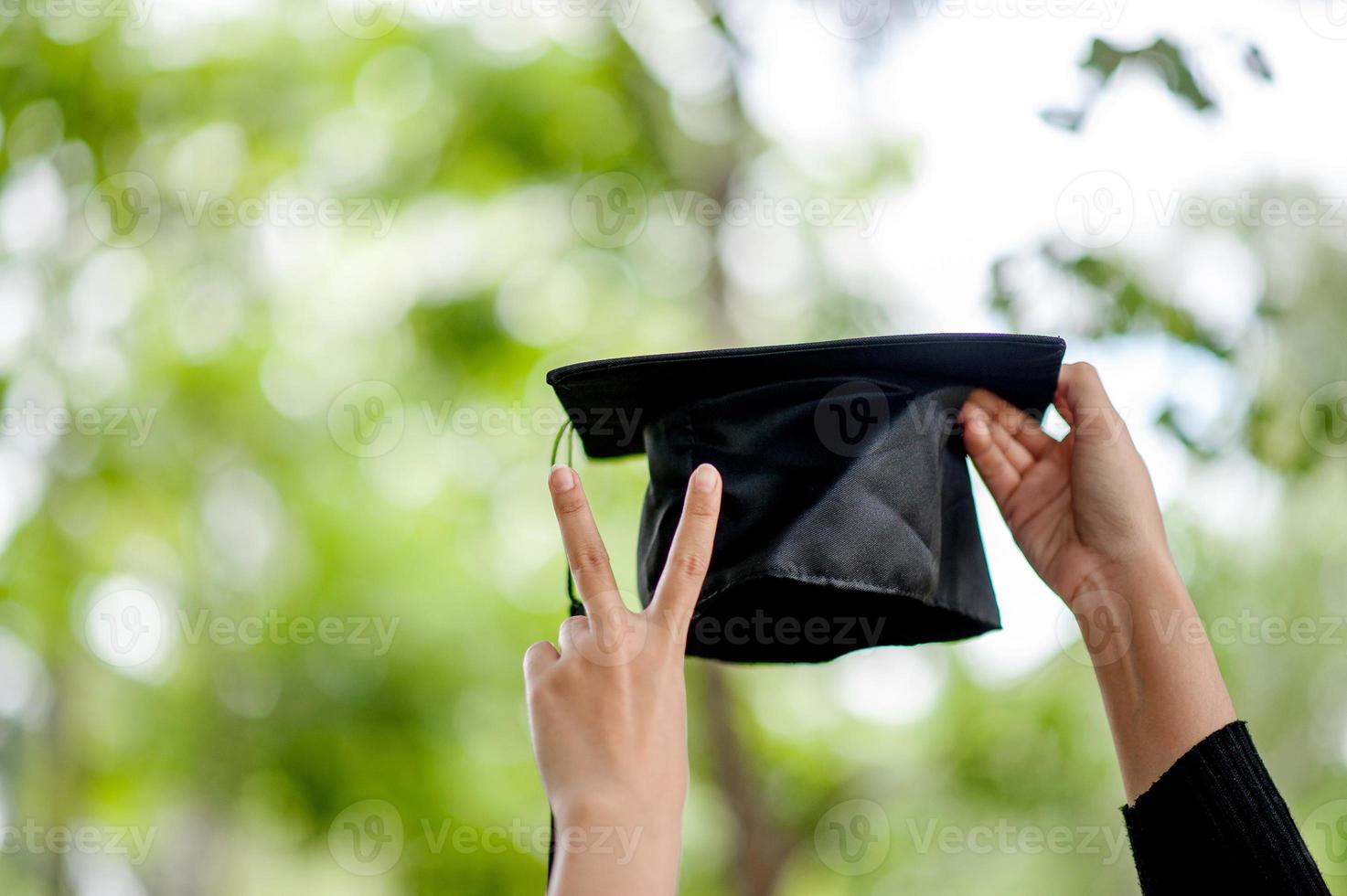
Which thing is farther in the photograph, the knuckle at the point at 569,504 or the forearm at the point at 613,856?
the knuckle at the point at 569,504

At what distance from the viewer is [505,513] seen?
17.5ft

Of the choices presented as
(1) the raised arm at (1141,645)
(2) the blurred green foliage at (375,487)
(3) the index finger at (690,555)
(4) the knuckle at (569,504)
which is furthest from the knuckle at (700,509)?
(2) the blurred green foliage at (375,487)

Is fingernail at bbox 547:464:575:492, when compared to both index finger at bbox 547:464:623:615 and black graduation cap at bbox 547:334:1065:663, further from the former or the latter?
black graduation cap at bbox 547:334:1065:663

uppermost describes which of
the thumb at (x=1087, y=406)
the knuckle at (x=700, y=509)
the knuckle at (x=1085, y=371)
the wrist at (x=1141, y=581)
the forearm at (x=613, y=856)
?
the knuckle at (x=1085, y=371)

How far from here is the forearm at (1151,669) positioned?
1.04m

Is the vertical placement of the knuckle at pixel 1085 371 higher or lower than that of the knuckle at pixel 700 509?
higher

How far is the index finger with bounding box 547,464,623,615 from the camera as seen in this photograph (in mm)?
866

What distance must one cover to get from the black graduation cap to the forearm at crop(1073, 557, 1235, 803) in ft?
0.52

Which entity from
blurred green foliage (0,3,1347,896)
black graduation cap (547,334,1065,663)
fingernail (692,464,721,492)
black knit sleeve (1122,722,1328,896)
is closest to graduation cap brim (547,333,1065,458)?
black graduation cap (547,334,1065,663)

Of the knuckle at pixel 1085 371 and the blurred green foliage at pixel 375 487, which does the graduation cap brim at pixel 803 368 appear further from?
the blurred green foliage at pixel 375 487

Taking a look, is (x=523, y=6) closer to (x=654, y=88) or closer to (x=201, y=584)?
(x=654, y=88)

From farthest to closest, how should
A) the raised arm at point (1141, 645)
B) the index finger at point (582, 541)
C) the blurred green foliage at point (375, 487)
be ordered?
the blurred green foliage at point (375, 487) → the raised arm at point (1141, 645) → the index finger at point (582, 541)

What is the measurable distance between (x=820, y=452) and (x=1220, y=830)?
22.3 inches

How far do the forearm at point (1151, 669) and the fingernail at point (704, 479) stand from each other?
1.75ft
